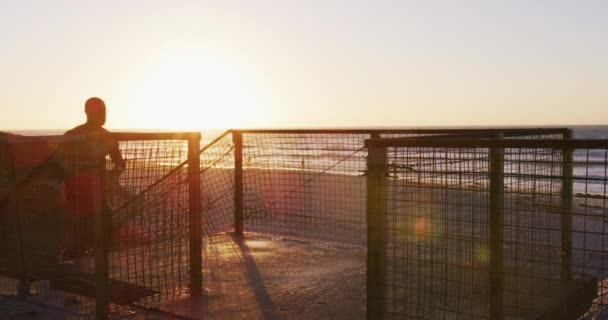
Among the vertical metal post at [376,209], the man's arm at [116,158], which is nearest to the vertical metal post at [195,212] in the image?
the man's arm at [116,158]

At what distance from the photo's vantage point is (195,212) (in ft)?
20.2

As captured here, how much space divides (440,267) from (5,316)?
4.39 metres

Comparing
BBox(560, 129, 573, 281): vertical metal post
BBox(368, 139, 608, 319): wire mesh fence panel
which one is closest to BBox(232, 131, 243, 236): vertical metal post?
BBox(368, 139, 608, 319): wire mesh fence panel

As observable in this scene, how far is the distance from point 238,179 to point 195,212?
350cm

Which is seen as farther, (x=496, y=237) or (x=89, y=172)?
(x=89, y=172)

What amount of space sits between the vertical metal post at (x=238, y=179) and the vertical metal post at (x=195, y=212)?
3347 mm

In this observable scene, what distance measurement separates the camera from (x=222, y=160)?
1038cm

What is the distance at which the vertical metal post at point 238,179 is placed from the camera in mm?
9500

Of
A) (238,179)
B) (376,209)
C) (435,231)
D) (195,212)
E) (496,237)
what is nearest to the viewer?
(376,209)

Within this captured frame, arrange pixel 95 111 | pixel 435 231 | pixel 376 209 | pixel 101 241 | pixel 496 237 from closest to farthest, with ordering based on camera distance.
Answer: pixel 376 209, pixel 496 237, pixel 101 241, pixel 435 231, pixel 95 111

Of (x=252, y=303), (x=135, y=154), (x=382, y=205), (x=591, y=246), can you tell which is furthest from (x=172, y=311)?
(x=591, y=246)

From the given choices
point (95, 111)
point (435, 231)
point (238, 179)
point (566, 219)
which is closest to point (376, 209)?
point (435, 231)

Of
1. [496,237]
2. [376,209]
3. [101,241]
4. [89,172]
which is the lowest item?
[101,241]

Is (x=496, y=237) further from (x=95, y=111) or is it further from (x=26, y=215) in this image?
(x=26, y=215)
